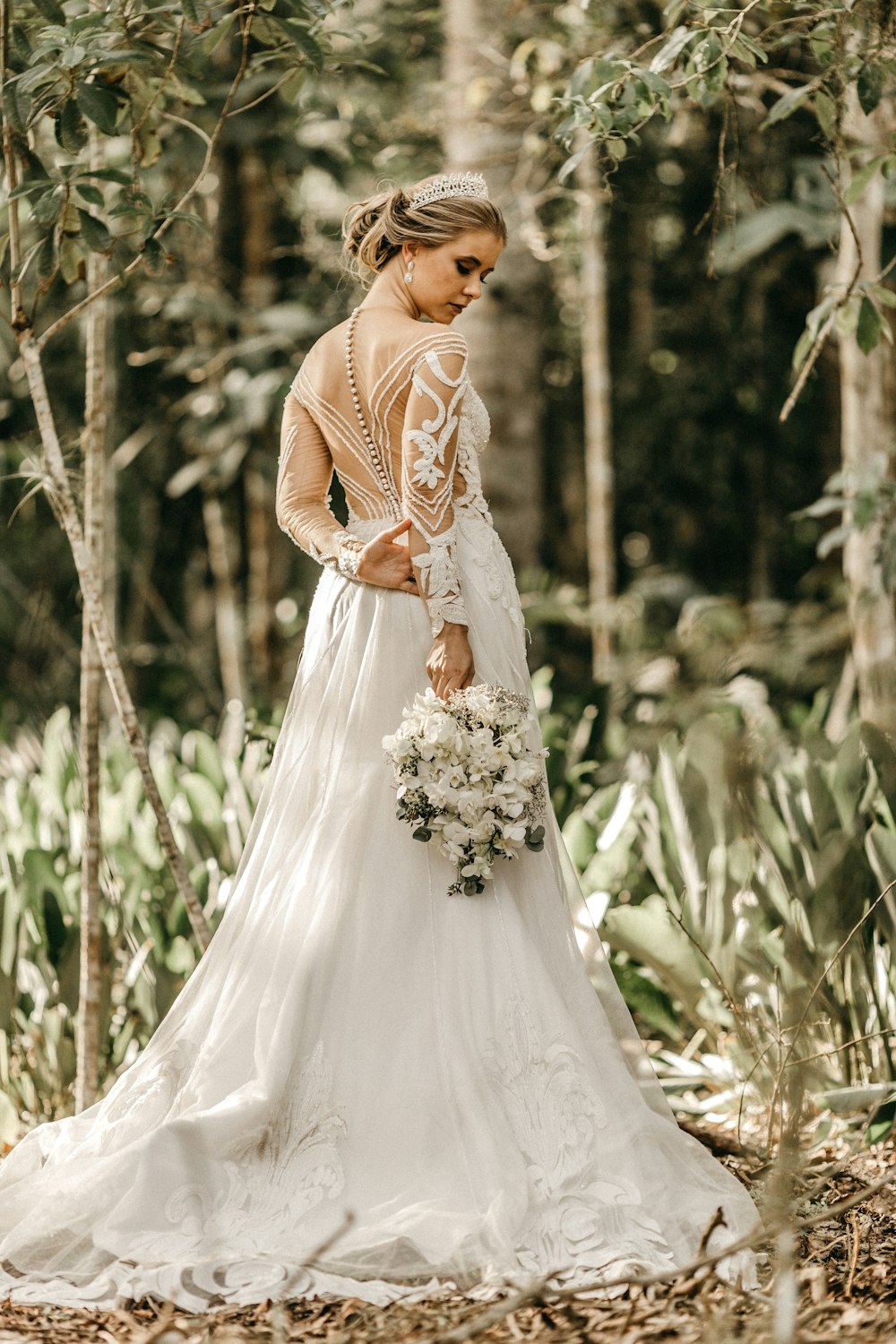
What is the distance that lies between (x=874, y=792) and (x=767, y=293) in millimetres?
8301

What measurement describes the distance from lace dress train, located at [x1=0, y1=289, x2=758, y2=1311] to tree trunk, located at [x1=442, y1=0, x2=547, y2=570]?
2.83 m

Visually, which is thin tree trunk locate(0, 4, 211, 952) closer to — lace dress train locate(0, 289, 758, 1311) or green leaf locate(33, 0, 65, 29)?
green leaf locate(33, 0, 65, 29)

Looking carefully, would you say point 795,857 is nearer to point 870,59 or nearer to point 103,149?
point 870,59

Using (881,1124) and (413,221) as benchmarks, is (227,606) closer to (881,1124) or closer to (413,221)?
(413,221)

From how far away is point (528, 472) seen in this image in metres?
5.76

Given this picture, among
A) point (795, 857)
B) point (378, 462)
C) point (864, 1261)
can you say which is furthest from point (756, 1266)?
point (378, 462)

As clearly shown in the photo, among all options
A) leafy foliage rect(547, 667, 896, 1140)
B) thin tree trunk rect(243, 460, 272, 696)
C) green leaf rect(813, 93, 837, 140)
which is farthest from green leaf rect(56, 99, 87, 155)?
thin tree trunk rect(243, 460, 272, 696)

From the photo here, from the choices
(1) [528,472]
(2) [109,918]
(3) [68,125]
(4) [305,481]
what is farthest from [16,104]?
(1) [528,472]

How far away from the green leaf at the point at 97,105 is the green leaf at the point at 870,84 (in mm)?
1651

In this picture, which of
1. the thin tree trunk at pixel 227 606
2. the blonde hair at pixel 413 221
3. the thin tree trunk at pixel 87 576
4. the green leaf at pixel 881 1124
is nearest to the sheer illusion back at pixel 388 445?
the blonde hair at pixel 413 221

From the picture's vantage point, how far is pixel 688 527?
1191cm

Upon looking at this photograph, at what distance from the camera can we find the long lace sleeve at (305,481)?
2.93 metres

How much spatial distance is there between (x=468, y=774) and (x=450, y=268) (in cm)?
104

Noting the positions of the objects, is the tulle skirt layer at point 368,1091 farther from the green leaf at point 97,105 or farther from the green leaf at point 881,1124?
the green leaf at point 97,105
